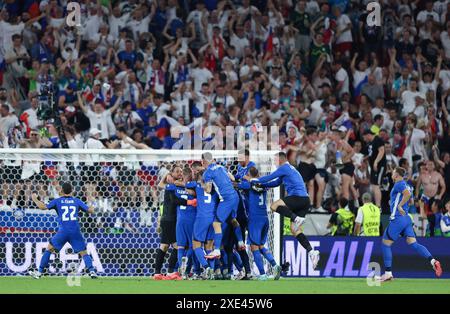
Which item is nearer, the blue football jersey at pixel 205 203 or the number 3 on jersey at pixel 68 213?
the number 3 on jersey at pixel 68 213

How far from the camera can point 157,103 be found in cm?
2441

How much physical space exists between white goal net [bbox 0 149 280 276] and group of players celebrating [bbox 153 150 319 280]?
1.26 meters

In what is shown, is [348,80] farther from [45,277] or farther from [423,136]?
[45,277]

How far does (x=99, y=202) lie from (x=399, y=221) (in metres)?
5.50

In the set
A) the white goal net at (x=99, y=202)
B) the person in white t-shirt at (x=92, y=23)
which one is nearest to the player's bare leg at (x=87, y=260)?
the white goal net at (x=99, y=202)

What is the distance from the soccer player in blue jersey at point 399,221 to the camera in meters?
18.9

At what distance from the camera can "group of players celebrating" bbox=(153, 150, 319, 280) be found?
18.6 metres

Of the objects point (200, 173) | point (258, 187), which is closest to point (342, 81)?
point (200, 173)

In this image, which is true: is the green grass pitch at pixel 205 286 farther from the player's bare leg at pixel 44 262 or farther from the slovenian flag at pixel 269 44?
the slovenian flag at pixel 269 44

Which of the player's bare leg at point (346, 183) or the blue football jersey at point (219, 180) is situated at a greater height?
the blue football jersey at point (219, 180)

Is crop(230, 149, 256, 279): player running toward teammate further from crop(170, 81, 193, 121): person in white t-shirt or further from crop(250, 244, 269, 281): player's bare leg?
crop(170, 81, 193, 121): person in white t-shirt

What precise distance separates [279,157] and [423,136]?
275 inches
